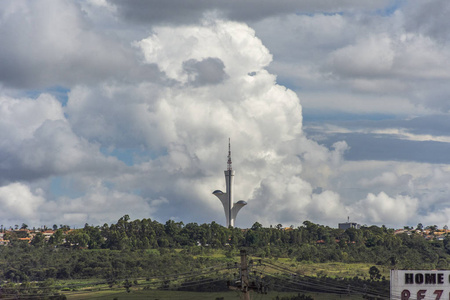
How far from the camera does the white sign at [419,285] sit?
147m

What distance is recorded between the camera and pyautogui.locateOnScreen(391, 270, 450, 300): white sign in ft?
483

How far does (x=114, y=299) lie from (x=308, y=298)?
52.2 metres

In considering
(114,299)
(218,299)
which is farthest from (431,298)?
(114,299)

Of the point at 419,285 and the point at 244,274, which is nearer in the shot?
the point at 244,274

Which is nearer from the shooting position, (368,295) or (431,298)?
(431,298)

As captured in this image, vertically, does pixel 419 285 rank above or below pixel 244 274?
below

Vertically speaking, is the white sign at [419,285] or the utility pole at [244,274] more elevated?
the utility pole at [244,274]

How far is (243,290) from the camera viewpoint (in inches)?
3511

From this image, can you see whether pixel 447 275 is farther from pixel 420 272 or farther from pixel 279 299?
pixel 279 299

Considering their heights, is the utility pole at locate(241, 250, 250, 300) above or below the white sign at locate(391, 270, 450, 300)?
above

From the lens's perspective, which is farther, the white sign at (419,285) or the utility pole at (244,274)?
the white sign at (419,285)

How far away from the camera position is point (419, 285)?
148m

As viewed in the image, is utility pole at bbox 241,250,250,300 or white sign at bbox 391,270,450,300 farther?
white sign at bbox 391,270,450,300

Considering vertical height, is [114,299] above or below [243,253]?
below
